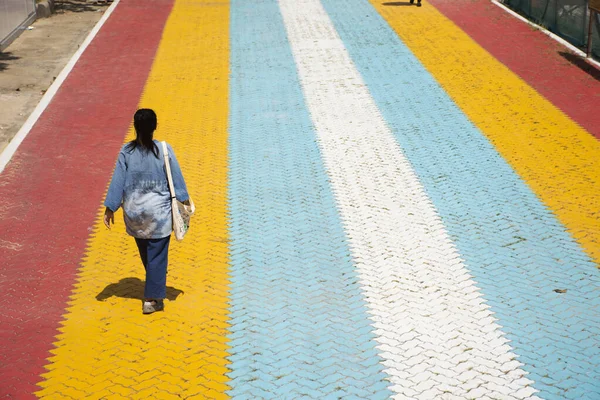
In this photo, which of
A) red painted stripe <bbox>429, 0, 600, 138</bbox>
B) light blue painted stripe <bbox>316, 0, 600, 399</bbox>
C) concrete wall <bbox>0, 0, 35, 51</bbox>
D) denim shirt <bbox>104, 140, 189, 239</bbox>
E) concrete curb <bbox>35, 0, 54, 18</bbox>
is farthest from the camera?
concrete curb <bbox>35, 0, 54, 18</bbox>

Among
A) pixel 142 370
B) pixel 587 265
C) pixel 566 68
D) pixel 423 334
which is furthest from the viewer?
pixel 566 68

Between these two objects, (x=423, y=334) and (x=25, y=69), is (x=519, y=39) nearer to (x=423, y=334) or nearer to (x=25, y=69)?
(x=25, y=69)

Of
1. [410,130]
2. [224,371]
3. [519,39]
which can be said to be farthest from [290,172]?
[519,39]

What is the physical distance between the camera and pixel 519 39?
64.7 feet

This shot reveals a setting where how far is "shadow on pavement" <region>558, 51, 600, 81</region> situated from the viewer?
17.0 m

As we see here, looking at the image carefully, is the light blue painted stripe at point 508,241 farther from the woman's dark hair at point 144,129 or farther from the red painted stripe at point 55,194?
the red painted stripe at point 55,194

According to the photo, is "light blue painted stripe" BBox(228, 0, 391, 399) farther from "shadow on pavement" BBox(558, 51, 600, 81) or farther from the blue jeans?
"shadow on pavement" BBox(558, 51, 600, 81)

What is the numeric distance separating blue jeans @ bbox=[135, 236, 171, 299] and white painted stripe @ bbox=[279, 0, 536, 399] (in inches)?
81.8

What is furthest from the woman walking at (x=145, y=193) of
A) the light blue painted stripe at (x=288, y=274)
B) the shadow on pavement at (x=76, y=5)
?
the shadow on pavement at (x=76, y=5)

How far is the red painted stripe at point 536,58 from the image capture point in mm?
15039

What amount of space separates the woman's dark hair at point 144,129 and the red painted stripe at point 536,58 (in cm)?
831

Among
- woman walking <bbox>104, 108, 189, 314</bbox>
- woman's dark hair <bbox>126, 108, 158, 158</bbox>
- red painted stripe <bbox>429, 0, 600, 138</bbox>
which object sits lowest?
red painted stripe <bbox>429, 0, 600, 138</bbox>

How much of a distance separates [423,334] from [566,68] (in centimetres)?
1139

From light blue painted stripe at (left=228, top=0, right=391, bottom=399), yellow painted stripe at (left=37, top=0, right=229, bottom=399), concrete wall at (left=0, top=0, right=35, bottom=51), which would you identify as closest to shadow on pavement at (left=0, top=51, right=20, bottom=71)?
concrete wall at (left=0, top=0, right=35, bottom=51)
